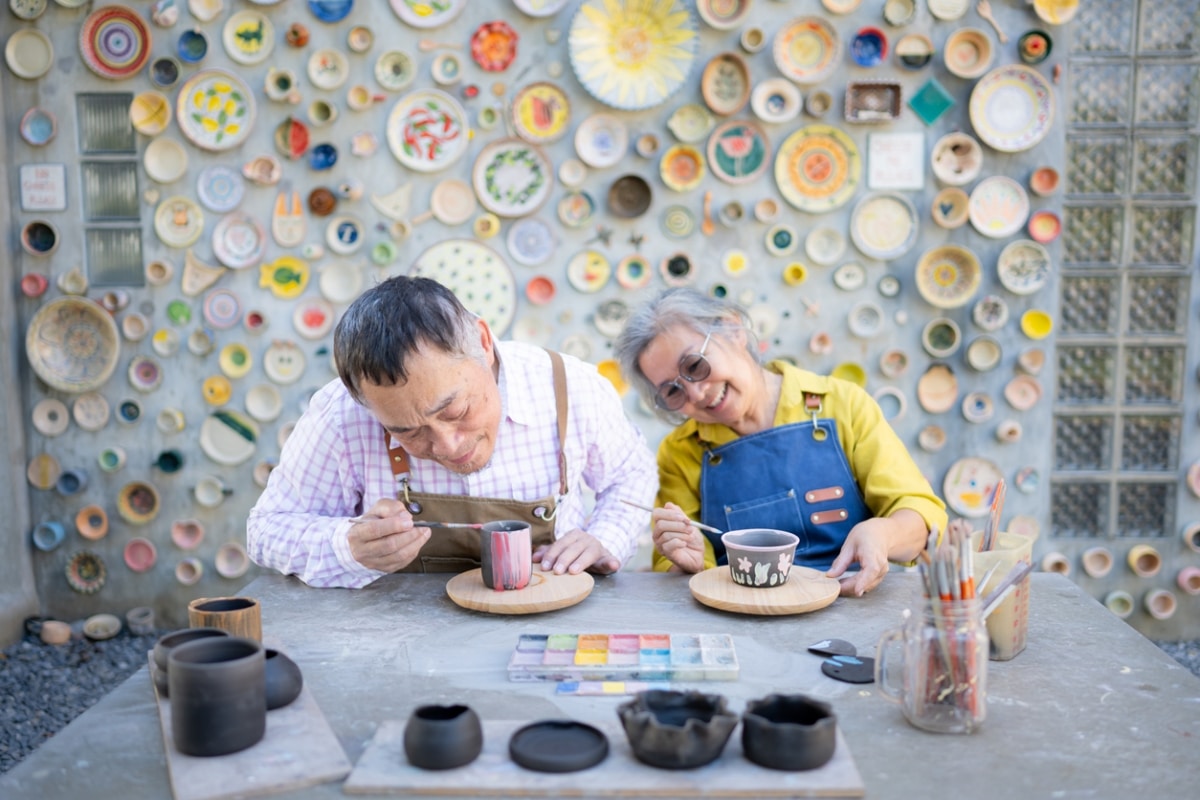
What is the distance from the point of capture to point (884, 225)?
456cm

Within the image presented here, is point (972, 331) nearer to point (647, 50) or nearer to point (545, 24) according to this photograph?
point (647, 50)

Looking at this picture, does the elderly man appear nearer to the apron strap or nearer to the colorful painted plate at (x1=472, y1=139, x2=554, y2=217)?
the apron strap

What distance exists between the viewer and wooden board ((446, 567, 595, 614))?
2.01m

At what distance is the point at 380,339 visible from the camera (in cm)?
206

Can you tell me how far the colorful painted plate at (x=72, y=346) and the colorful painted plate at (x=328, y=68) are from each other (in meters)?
1.67

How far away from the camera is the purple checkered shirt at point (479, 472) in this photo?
2314 mm

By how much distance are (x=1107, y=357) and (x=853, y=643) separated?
3.54 meters

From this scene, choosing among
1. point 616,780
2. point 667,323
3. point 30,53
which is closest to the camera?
point 616,780

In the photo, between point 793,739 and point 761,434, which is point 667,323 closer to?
point 761,434

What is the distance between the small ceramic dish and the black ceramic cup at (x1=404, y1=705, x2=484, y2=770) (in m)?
4.21

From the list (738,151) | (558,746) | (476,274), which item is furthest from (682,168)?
(558,746)

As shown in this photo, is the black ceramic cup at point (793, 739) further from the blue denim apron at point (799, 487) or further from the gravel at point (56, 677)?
the gravel at point (56, 677)

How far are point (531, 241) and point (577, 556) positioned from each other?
267 cm

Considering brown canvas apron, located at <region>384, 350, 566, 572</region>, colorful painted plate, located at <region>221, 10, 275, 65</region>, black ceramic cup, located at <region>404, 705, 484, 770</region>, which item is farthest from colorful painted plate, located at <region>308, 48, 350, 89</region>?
black ceramic cup, located at <region>404, 705, 484, 770</region>
